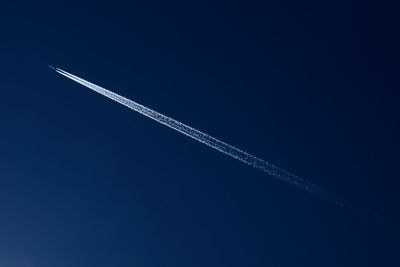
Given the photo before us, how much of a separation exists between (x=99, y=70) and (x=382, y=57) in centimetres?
226

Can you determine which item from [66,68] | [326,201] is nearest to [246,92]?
[326,201]

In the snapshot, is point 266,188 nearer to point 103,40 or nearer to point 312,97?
point 312,97

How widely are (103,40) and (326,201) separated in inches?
86.7

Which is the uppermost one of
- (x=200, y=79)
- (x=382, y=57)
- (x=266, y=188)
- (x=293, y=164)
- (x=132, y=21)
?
(x=382, y=57)

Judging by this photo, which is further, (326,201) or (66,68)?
(66,68)

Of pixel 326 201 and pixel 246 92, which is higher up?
pixel 246 92

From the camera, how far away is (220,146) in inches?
142

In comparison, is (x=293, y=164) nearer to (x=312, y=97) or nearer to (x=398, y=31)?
(x=312, y=97)

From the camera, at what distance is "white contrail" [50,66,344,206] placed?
3.50 metres

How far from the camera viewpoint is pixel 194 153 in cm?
363

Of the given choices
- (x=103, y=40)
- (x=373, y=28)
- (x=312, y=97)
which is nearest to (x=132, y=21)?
(x=103, y=40)

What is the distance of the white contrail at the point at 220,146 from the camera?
350 centimetres

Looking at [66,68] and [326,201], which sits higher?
[66,68]

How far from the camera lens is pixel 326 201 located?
11.4 ft
